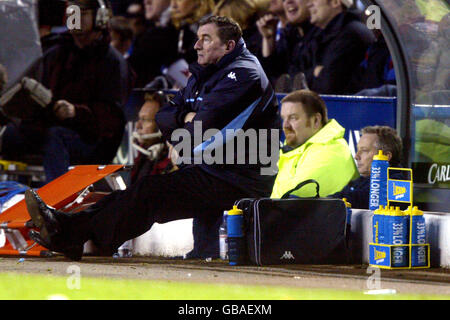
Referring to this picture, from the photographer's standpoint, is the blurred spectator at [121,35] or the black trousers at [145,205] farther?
the blurred spectator at [121,35]

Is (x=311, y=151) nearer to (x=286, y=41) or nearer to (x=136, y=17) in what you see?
(x=286, y=41)

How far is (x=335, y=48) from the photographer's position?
7.45 metres

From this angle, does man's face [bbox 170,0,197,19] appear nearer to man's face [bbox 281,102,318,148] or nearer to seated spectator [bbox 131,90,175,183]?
seated spectator [bbox 131,90,175,183]

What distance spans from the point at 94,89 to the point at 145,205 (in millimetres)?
2844

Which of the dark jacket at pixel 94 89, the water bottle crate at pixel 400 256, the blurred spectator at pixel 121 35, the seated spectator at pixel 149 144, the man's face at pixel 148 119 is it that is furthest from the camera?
the blurred spectator at pixel 121 35

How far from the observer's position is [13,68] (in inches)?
342

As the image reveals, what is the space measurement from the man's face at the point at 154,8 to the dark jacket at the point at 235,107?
12.6ft

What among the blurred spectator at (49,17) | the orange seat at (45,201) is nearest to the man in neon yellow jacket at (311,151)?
the orange seat at (45,201)

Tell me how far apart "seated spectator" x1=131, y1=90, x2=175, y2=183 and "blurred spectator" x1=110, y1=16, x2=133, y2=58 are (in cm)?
172

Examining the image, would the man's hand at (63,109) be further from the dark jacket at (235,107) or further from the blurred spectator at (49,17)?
the dark jacket at (235,107)

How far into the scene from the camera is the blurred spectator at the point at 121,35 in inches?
388

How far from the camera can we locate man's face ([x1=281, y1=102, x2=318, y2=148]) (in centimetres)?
637
